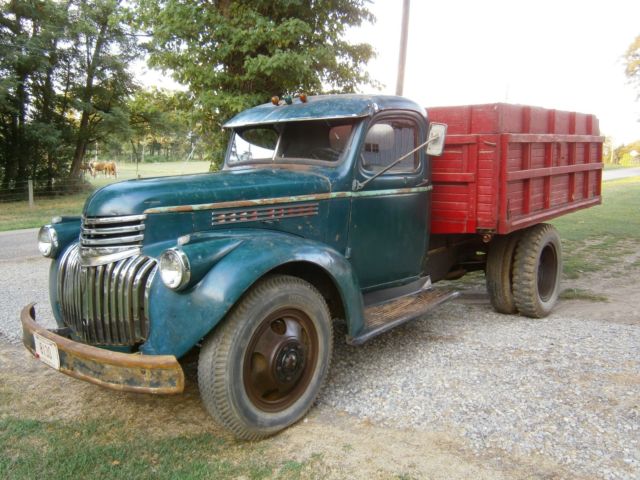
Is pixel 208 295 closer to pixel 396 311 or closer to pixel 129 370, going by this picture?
pixel 129 370

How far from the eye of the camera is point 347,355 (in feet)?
14.3

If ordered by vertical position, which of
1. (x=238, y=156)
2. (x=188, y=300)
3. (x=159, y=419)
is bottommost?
(x=159, y=419)

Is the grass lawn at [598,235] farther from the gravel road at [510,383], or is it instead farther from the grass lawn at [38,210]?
the grass lawn at [38,210]

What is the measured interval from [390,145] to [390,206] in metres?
0.47

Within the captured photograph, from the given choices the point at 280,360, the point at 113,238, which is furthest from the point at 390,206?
the point at 113,238

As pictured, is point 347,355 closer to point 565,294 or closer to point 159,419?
point 159,419

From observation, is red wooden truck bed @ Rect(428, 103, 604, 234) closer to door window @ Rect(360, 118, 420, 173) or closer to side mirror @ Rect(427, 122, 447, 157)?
door window @ Rect(360, 118, 420, 173)

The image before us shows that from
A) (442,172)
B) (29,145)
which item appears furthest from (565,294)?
(29,145)

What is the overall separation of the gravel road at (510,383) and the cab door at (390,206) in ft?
2.18

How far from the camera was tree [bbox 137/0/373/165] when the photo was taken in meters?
8.65

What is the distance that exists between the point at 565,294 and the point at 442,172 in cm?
265

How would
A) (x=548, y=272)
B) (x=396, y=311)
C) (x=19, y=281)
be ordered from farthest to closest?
(x=19, y=281) → (x=548, y=272) → (x=396, y=311)

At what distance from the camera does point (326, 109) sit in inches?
161

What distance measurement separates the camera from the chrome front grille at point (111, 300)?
2986mm
